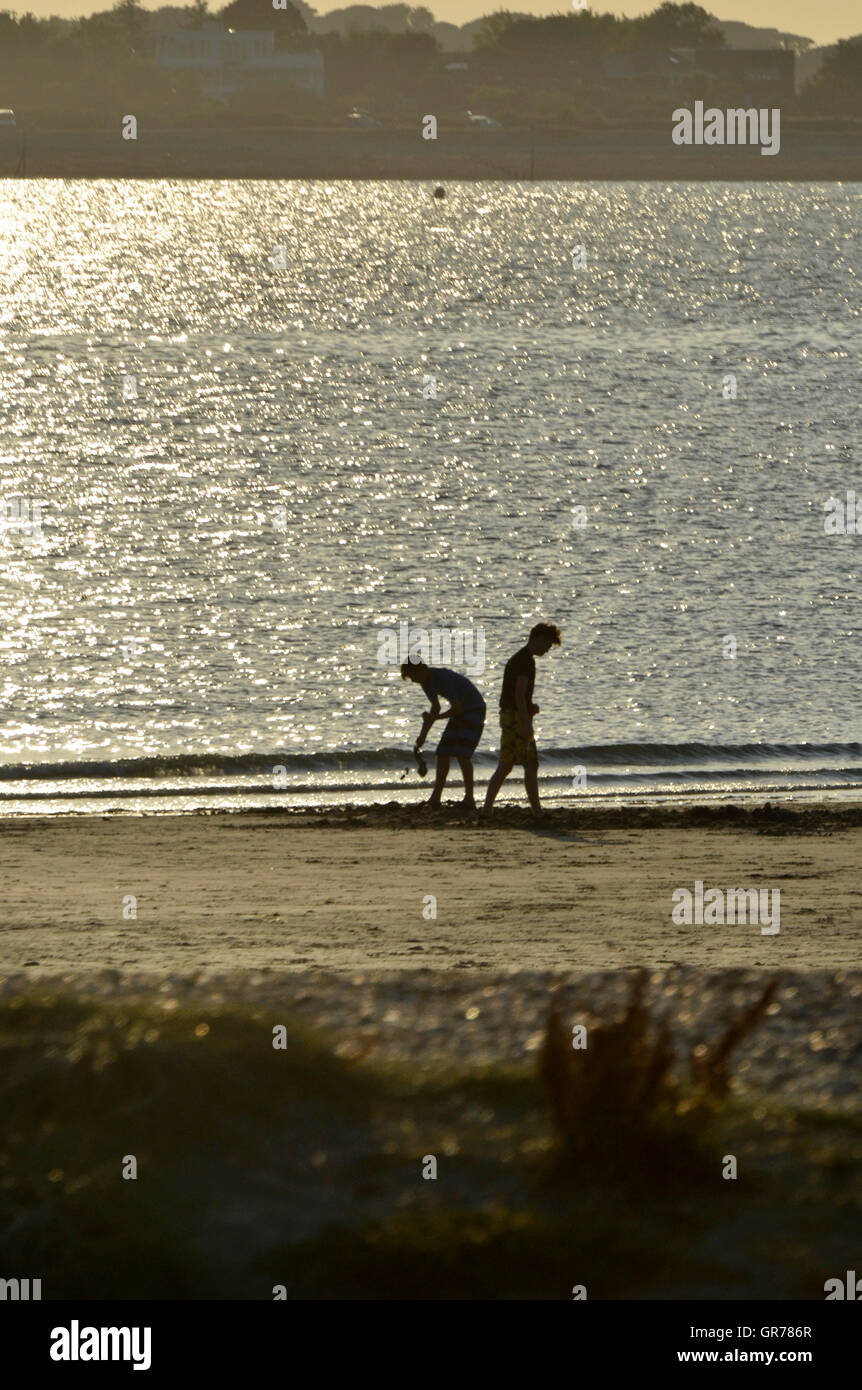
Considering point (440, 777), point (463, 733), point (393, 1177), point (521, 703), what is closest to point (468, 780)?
point (440, 777)

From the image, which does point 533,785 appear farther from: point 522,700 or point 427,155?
point 427,155

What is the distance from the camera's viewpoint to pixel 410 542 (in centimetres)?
3522

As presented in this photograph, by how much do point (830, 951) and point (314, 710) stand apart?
13740mm

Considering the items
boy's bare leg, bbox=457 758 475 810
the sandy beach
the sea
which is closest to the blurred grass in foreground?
the sandy beach

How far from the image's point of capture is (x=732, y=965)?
8.95m

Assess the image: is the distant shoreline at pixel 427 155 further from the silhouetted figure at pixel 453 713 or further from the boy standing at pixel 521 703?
the boy standing at pixel 521 703

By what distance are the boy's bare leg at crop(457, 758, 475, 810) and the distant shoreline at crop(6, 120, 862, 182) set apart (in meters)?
164

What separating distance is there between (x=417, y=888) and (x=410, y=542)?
2249cm

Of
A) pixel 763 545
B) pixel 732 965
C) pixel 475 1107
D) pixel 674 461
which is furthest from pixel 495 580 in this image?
pixel 475 1107

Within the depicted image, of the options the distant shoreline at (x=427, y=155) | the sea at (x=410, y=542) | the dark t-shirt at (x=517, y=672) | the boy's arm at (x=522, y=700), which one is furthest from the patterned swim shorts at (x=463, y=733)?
the distant shoreline at (x=427, y=155)

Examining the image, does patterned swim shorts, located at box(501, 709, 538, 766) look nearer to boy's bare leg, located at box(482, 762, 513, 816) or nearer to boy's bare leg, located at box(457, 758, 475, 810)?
boy's bare leg, located at box(482, 762, 513, 816)

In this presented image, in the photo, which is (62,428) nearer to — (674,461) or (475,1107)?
(674,461)

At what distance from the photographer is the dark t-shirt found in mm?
15281
